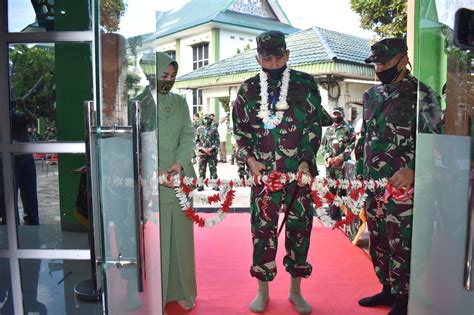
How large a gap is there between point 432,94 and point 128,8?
1152 millimetres

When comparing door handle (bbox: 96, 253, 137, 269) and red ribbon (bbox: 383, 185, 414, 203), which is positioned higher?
red ribbon (bbox: 383, 185, 414, 203)

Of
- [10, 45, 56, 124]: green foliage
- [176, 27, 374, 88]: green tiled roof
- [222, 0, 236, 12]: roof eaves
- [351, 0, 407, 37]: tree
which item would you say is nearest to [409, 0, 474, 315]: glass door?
[10, 45, 56, 124]: green foliage

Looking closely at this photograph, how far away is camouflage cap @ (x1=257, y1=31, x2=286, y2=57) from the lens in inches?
104

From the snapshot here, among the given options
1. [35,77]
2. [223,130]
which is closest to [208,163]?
[223,130]

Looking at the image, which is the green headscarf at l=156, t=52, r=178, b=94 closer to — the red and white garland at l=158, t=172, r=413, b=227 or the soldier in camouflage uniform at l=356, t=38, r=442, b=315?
the red and white garland at l=158, t=172, r=413, b=227

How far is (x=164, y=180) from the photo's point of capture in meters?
2.55

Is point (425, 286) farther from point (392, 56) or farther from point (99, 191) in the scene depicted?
point (392, 56)

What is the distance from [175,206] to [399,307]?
154 cm

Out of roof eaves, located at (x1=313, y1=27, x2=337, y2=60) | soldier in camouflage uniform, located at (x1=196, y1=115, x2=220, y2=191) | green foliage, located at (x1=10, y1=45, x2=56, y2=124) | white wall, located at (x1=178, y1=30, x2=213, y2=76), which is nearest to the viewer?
green foliage, located at (x1=10, y1=45, x2=56, y2=124)

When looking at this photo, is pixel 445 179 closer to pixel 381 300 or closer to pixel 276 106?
pixel 276 106

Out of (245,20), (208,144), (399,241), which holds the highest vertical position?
(245,20)

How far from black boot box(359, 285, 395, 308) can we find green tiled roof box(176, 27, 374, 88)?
3.63m

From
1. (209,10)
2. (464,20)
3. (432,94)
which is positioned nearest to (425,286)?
(432,94)

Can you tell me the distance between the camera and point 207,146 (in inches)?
312
